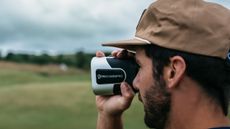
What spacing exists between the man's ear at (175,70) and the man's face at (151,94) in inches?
1.7

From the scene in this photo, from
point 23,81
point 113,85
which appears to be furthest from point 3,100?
point 113,85

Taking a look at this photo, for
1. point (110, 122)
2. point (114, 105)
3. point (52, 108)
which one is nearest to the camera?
point (114, 105)

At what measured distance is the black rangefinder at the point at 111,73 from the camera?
4.00m

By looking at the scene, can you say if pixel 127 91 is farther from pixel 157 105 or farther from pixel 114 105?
pixel 157 105

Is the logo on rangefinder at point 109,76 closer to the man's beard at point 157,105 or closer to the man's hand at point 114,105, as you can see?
the man's hand at point 114,105

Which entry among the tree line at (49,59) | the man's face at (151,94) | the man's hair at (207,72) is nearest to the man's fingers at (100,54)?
the man's face at (151,94)

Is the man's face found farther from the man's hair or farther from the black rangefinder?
the black rangefinder

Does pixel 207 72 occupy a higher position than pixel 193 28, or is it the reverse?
pixel 193 28

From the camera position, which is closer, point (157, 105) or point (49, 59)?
point (157, 105)

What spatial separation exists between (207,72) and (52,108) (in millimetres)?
32317

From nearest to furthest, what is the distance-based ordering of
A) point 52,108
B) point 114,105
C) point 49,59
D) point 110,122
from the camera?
point 114,105, point 110,122, point 52,108, point 49,59

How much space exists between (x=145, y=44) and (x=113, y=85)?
A: 511 millimetres

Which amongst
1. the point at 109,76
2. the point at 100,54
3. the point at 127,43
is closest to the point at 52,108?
the point at 100,54

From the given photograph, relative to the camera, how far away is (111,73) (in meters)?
4.03
